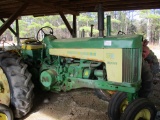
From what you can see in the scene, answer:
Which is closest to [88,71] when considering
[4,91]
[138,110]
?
[138,110]

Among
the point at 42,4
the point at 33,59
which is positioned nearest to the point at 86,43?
the point at 33,59

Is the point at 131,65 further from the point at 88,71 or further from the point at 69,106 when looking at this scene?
the point at 69,106

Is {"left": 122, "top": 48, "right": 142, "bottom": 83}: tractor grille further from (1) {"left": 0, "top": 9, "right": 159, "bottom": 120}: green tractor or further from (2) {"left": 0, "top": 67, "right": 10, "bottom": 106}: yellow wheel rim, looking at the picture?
(2) {"left": 0, "top": 67, "right": 10, "bottom": 106}: yellow wheel rim

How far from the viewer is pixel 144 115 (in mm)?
2766

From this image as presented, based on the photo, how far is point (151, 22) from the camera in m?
29.9

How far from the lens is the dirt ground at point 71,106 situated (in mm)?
3453

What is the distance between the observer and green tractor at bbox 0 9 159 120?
263cm

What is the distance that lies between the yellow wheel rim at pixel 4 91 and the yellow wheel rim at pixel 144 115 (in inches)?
78.7

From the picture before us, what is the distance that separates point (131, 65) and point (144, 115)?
0.72m

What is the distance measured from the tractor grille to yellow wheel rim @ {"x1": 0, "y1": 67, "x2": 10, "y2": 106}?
1.86 meters

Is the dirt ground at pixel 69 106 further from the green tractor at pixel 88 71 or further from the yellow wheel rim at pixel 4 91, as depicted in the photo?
the yellow wheel rim at pixel 4 91

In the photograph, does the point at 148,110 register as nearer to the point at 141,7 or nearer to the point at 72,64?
the point at 72,64

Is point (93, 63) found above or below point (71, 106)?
above

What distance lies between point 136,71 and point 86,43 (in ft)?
2.70
